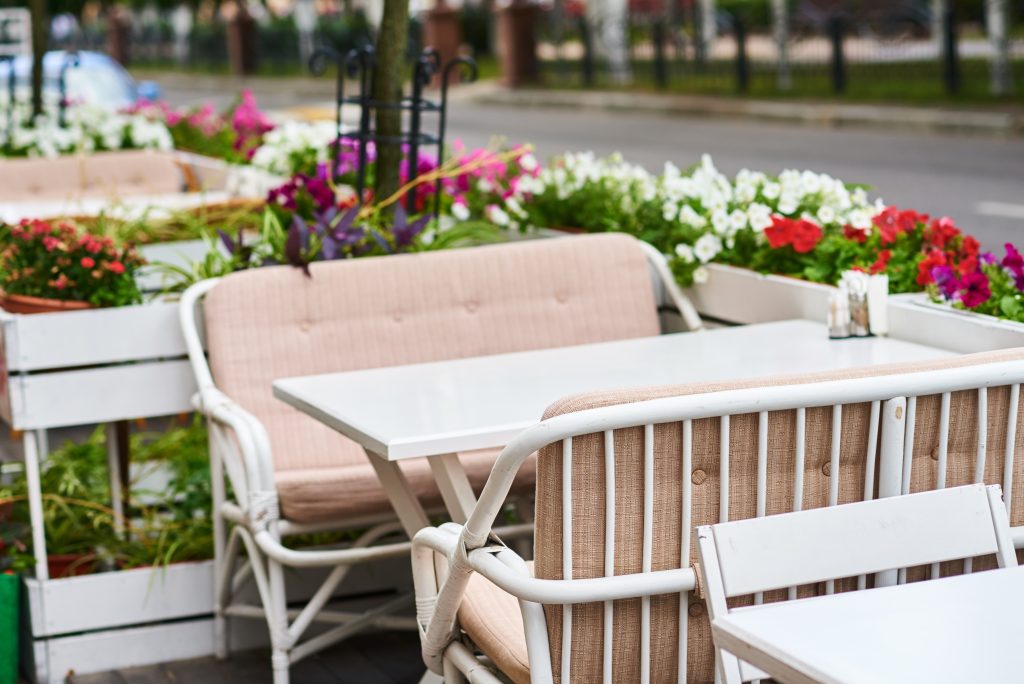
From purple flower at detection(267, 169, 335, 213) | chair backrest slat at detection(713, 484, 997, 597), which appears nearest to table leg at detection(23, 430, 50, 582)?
purple flower at detection(267, 169, 335, 213)

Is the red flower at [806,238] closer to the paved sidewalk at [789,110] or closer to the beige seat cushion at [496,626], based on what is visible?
the beige seat cushion at [496,626]

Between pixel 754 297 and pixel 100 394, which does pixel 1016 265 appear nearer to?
pixel 754 297

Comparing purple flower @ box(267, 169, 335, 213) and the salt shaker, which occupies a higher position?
purple flower @ box(267, 169, 335, 213)

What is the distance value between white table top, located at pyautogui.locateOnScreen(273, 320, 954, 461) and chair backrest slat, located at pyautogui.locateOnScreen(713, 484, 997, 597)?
0.87 metres

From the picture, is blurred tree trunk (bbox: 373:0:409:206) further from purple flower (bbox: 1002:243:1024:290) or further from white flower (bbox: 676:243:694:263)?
purple flower (bbox: 1002:243:1024:290)

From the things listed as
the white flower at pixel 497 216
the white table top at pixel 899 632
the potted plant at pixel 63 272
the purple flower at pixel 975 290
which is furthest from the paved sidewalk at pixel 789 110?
the white table top at pixel 899 632

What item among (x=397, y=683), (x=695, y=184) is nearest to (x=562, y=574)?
(x=397, y=683)

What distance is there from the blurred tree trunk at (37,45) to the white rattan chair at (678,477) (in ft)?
27.3

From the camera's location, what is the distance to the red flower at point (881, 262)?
424cm

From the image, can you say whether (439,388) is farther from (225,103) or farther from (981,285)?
(225,103)

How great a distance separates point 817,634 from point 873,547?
1.75 feet

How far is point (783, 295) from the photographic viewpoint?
14.8 ft

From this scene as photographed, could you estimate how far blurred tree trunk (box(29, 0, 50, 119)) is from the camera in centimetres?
1020

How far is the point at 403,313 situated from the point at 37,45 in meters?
6.66
